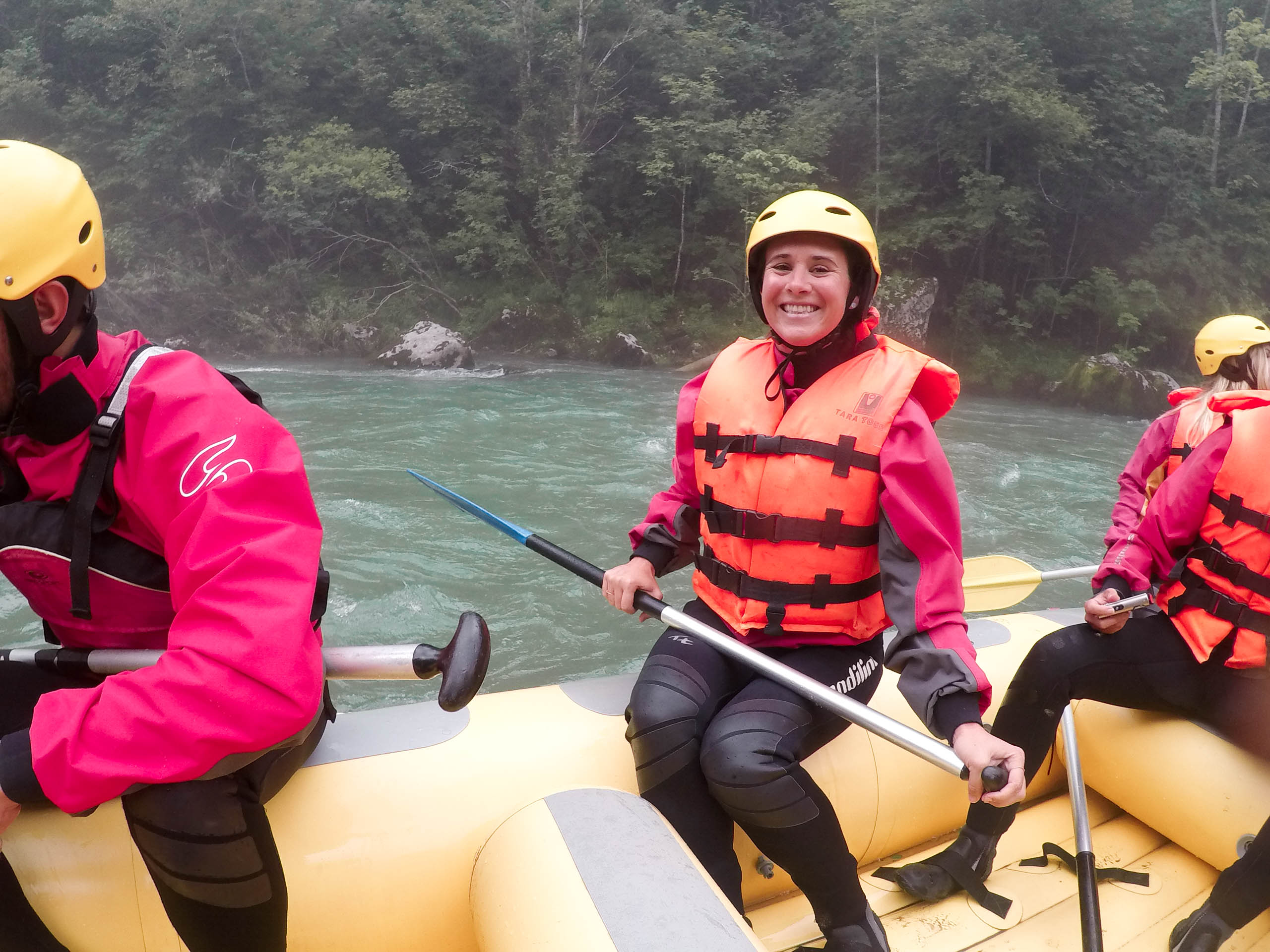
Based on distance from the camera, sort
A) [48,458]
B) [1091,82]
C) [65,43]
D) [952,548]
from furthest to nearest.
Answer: [65,43], [1091,82], [952,548], [48,458]

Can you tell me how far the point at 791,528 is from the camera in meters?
1.74

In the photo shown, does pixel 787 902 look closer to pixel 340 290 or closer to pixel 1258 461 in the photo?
pixel 1258 461

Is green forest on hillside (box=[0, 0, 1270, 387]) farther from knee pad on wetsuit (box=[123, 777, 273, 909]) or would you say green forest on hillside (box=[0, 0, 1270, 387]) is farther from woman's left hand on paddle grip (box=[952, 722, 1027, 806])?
knee pad on wetsuit (box=[123, 777, 273, 909])

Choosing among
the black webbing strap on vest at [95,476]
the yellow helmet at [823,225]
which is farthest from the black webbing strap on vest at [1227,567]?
the black webbing strap on vest at [95,476]

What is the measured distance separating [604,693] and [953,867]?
866 mm

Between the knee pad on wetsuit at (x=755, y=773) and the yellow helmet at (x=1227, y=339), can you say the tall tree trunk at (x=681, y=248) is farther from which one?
the knee pad on wetsuit at (x=755, y=773)

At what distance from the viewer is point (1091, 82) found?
1478 cm

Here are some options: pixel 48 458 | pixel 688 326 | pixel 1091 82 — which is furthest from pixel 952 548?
pixel 1091 82

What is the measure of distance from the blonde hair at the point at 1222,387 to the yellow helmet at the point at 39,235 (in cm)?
272

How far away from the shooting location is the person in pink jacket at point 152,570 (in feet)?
3.45

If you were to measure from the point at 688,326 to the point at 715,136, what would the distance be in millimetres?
3341

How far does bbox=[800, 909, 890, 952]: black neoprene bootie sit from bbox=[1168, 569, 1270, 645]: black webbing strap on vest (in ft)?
3.63

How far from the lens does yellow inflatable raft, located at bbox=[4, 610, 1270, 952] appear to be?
125 centimetres

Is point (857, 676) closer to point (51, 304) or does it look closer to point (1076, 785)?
point (1076, 785)
